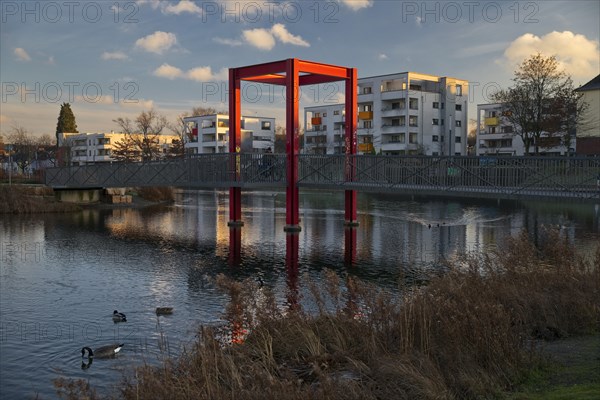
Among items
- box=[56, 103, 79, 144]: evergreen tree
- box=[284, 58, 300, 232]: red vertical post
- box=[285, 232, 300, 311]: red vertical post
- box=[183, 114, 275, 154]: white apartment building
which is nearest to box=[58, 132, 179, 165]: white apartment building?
box=[56, 103, 79, 144]: evergreen tree

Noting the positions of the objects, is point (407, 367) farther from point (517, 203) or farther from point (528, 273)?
point (517, 203)

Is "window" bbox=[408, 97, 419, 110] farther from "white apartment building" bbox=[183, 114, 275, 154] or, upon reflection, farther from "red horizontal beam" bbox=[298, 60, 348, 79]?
"red horizontal beam" bbox=[298, 60, 348, 79]

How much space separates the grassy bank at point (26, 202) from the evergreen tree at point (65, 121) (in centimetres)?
8826

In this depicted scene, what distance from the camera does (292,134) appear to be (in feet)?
99.3

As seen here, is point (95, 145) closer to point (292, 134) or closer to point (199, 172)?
point (199, 172)

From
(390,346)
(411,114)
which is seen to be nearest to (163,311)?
(390,346)

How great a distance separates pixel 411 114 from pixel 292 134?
2196 inches

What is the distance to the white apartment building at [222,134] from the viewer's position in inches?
4552

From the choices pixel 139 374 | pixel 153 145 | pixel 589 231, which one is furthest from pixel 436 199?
pixel 153 145

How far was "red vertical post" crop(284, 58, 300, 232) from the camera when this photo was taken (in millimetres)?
29312

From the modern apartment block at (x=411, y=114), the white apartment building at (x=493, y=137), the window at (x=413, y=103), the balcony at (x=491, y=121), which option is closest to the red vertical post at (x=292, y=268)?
the modern apartment block at (x=411, y=114)

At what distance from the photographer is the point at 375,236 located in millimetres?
29438

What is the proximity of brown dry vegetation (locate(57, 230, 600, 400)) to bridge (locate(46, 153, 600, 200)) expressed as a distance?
8.84 m

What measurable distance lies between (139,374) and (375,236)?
22.4 meters
